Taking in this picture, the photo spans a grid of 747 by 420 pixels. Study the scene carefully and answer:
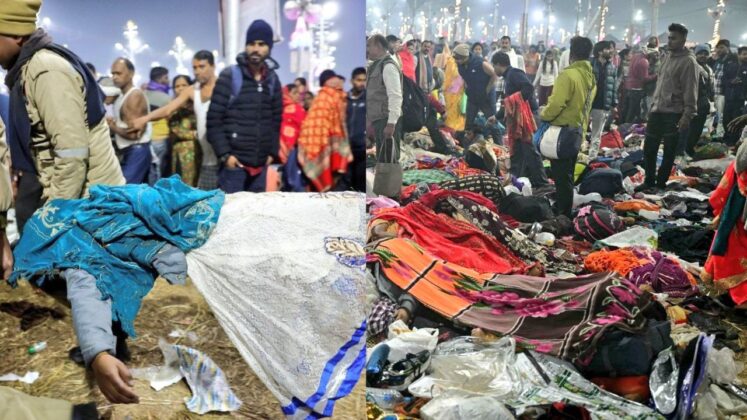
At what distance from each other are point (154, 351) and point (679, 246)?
1.86 meters

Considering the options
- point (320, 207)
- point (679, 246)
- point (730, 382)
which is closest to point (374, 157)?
point (320, 207)

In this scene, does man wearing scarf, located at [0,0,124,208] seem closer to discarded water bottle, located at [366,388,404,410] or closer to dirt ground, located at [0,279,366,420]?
dirt ground, located at [0,279,366,420]

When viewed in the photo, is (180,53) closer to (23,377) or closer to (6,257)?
(6,257)

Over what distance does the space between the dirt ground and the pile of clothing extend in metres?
0.35

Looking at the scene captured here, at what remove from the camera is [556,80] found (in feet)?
6.89

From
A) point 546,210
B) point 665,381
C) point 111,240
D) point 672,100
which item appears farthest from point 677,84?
point 111,240

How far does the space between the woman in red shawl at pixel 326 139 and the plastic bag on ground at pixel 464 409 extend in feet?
2.76

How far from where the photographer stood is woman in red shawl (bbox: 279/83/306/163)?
2279 millimetres

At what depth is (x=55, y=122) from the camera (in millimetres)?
1643

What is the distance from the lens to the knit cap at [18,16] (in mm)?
1558

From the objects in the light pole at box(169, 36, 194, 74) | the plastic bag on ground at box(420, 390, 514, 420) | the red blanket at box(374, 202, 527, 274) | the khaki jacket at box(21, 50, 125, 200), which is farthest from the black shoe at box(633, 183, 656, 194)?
the khaki jacket at box(21, 50, 125, 200)

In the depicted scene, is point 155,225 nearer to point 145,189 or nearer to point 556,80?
point 145,189

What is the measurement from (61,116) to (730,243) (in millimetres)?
2210

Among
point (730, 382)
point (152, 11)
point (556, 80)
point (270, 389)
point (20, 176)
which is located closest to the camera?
point (20, 176)
